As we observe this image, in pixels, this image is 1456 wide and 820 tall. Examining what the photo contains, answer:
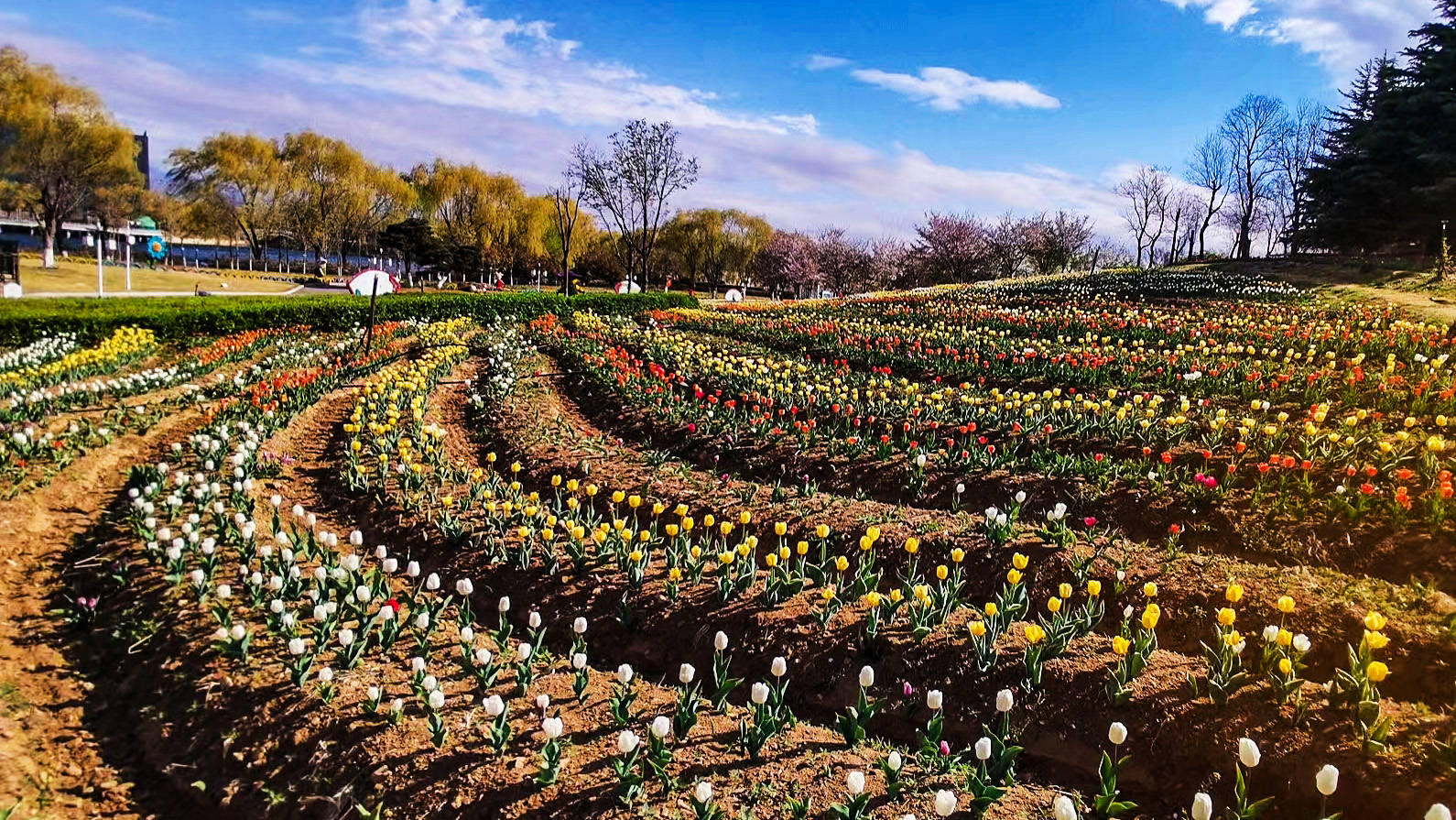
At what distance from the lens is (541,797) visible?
342cm

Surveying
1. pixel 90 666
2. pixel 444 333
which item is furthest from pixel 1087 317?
pixel 90 666

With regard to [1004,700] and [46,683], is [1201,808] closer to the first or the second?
[1004,700]

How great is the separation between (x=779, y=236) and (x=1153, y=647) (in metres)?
63.9

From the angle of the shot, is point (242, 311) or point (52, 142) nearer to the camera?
point (242, 311)

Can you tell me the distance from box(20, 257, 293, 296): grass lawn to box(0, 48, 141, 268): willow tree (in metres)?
2.01

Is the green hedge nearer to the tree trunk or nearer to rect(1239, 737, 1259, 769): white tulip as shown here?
rect(1239, 737, 1259, 769): white tulip

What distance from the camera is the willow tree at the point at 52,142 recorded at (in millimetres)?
42219

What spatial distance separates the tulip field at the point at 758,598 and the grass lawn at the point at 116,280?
33.4 metres

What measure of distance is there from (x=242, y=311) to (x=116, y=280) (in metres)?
28.6

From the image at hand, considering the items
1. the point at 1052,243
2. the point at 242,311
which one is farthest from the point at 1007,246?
the point at 242,311

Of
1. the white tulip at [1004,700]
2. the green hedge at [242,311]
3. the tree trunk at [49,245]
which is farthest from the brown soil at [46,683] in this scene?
the tree trunk at [49,245]

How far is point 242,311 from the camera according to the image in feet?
66.2

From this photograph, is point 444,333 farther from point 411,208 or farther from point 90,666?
point 411,208

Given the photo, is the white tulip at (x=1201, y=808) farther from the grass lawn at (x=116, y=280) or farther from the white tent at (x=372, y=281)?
the grass lawn at (x=116, y=280)
